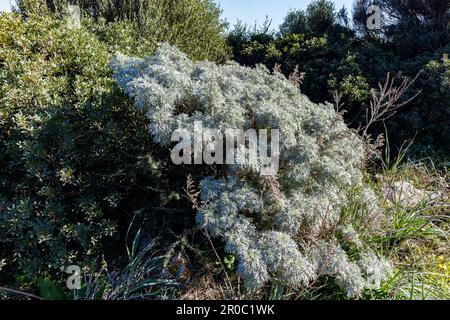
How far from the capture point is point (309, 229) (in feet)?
9.62

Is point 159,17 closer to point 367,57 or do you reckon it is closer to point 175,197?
point 367,57

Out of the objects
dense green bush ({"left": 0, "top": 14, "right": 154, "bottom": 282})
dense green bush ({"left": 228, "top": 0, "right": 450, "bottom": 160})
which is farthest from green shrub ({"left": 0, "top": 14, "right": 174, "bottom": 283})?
dense green bush ({"left": 228, "top": 0, "right": 450, "bottom": 160})

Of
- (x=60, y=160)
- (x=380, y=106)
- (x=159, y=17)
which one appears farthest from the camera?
(x=159, y=17)

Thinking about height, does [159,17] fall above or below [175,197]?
above

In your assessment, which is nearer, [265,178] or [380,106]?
[265,178]

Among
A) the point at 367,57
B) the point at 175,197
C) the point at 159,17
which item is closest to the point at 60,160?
the point at 175,197

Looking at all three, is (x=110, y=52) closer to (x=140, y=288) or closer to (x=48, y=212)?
(x=48, y=212)

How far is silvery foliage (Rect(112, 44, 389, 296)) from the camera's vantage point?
2.62 metres

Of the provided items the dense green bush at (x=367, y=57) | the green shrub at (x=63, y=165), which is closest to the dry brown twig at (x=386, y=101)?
the dense green bush at (x=367, y=57)

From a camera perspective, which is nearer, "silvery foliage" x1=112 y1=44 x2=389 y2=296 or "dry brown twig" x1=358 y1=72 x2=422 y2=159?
"silvery foliage" x1=112 y1=44 x2=389 y2=296

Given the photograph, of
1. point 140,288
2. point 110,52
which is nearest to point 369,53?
point 110,52

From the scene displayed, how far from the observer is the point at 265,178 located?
9.18 ft

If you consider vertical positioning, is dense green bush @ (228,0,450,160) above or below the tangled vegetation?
above

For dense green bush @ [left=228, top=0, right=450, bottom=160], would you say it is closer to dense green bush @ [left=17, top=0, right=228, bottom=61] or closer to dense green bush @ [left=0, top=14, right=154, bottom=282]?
dense green bush @ [left=17, top=0, right=228, bottom=61]
